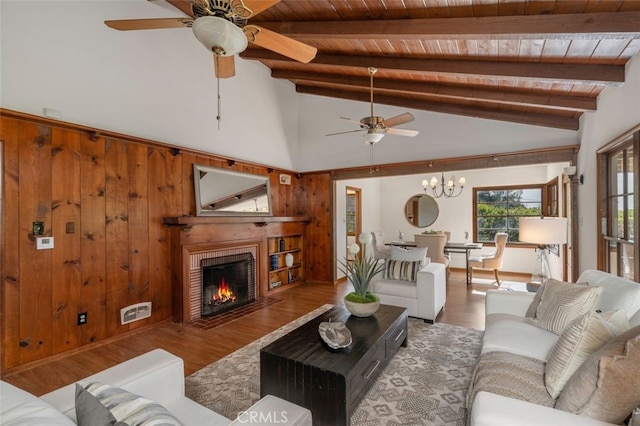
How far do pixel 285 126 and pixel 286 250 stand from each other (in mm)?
2470

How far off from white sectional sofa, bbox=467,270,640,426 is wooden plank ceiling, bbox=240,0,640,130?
176 centimetres

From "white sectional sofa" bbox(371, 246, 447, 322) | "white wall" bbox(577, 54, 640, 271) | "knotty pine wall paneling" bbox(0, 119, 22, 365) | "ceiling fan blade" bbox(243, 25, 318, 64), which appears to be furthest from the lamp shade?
"knotty pine wall paneling" bbox(0, 119, 22, 365)

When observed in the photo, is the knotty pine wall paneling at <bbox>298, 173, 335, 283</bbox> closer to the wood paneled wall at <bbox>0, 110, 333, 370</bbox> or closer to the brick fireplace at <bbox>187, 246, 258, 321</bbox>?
the brick fireplace at <bbox>187, 246, 258, 321</bbox>

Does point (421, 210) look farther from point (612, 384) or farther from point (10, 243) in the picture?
point (10, 243)

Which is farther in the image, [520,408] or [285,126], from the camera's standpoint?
[285,126]

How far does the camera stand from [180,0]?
11.5ft

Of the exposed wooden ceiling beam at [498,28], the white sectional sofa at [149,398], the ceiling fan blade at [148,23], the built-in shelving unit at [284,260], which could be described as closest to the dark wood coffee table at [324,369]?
the white sectional sofa at [149,398]

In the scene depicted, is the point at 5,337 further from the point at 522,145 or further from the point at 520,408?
the point at 522,145

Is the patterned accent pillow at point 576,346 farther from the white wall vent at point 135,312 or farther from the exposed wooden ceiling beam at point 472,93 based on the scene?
the white wall vent at point 135,312

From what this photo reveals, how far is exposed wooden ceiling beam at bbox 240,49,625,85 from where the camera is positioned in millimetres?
2566

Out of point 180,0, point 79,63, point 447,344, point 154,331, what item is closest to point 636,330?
point 447,344

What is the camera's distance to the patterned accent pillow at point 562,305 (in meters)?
2.02

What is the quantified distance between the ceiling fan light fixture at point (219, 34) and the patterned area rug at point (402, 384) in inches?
93.1

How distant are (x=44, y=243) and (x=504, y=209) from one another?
7.93 m
